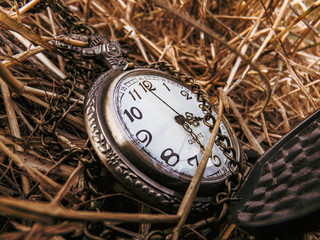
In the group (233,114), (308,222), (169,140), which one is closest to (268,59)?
(233,114)

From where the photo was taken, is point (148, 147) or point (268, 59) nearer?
point (148, 147)

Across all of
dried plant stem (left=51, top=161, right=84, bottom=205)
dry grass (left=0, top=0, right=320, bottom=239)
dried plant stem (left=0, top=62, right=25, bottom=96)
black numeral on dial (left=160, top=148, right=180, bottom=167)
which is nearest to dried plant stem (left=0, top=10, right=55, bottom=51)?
dry grass (left=0, top=0, right=320, bottom=239)

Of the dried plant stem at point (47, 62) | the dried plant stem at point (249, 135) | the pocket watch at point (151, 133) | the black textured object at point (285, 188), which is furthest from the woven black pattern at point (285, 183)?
the dried plant stem at point (47, 62)

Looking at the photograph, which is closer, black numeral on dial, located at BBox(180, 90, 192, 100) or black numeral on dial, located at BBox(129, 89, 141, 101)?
black numeral on dial, located at BBox(129, 89, 141, 101)

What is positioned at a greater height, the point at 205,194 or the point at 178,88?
the point at 178,88

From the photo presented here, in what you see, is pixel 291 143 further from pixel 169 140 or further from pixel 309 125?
pixel 169 140

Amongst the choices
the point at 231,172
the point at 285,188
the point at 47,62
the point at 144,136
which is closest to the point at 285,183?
the point at 285,188

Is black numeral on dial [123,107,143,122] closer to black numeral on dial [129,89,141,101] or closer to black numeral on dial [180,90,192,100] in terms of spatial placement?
black numeral on dial [129,89,141,101]

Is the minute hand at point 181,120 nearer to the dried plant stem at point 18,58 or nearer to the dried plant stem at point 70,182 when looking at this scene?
the dried plant stem at point 70,182
